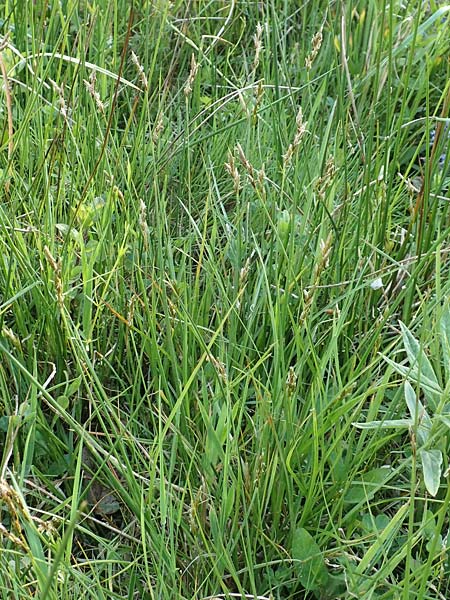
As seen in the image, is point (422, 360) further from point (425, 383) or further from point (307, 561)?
point (307, 561)

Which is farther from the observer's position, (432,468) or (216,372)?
(216,372)

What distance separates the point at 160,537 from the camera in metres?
1.02

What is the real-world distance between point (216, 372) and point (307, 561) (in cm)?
26

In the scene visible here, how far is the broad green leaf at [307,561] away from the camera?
1.03 m

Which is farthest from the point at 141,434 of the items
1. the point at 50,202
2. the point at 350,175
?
the point at 350,175

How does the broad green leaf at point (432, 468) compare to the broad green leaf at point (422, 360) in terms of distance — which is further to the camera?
the broad green leaf at point (422, 360)

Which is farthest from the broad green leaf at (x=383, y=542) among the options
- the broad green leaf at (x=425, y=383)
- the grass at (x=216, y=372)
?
the broad green leaf at (x=425, y=383)

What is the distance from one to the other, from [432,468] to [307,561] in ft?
0.69

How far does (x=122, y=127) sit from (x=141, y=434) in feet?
2.79

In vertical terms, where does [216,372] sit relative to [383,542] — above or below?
above

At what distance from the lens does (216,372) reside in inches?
42.3

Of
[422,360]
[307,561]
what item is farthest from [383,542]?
[422,360]

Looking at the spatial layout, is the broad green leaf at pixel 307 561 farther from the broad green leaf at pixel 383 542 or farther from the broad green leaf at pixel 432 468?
the broad green leaf at pixel 432 468

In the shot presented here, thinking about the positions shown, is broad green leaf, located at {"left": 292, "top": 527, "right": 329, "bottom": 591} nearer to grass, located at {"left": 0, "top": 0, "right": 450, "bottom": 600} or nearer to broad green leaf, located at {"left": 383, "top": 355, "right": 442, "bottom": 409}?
grass, located at {"left": 0, "top": 0, "right": 450, "bottom": 600}
